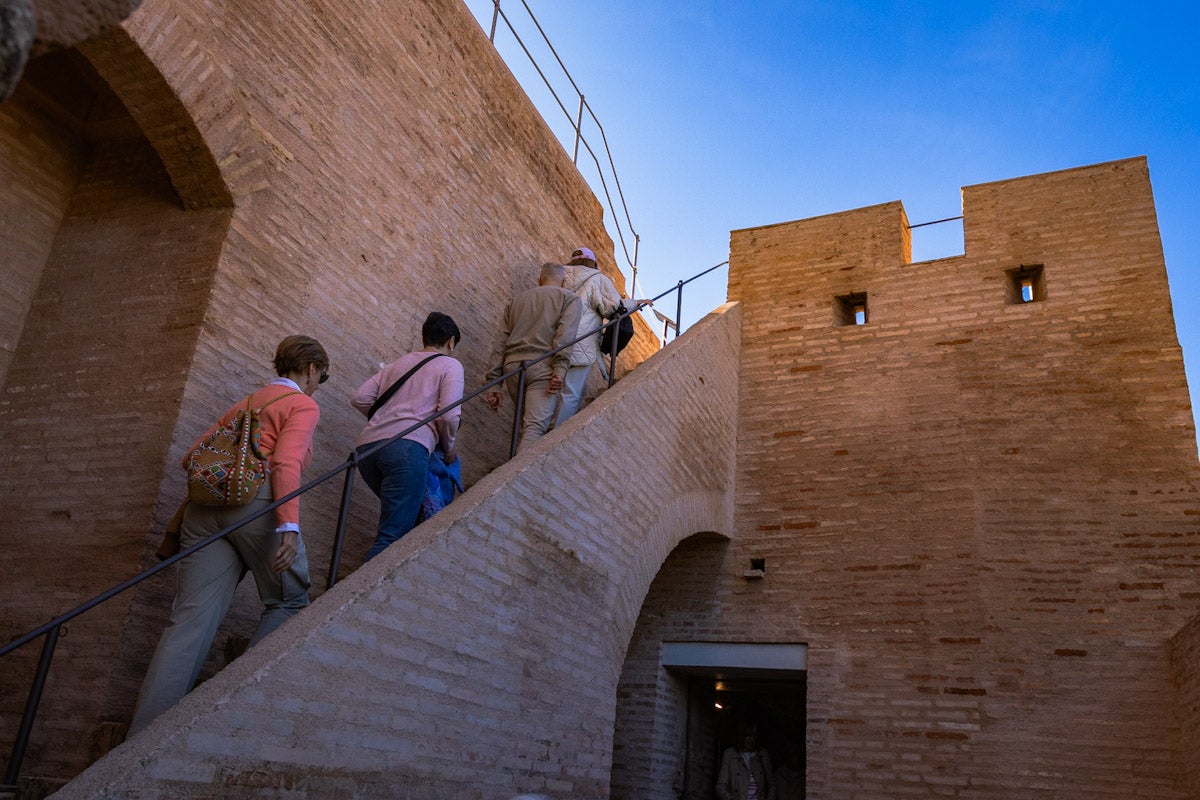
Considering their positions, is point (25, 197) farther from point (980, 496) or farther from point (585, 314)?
point (980, 496)

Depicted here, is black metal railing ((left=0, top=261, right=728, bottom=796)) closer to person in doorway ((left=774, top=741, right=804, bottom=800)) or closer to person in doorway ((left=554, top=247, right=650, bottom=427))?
person in doorway ((left=554, top=247, right=650, bottom=427))

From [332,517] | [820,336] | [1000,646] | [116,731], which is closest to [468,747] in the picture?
[116,731]

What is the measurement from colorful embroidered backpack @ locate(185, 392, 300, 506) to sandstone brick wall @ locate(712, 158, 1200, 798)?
500cm

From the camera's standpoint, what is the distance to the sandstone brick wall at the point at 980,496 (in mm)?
6926

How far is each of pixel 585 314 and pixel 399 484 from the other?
283 centimetres

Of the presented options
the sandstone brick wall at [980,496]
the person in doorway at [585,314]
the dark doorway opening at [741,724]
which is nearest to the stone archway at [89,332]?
the person in doorway at [585,314]

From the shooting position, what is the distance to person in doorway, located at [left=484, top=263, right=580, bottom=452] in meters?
6.73

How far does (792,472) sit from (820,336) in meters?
1.34

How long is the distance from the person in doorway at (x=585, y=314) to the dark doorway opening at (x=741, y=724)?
297cm

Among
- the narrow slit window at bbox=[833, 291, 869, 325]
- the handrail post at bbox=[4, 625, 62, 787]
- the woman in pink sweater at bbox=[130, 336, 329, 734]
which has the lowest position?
the handrail post at bbox=[4, 625, 62, 787]

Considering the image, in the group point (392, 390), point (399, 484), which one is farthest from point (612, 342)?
point (399, 484)

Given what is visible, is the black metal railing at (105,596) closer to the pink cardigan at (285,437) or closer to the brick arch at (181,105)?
the pink cardigan at (285,437)

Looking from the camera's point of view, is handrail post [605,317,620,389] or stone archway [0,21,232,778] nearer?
stone archway [0,21,232,778]

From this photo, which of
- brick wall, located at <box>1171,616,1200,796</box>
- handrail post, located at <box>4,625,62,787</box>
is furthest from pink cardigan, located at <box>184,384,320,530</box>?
brick wall, located at <box>1171,616,1200,796</box>
